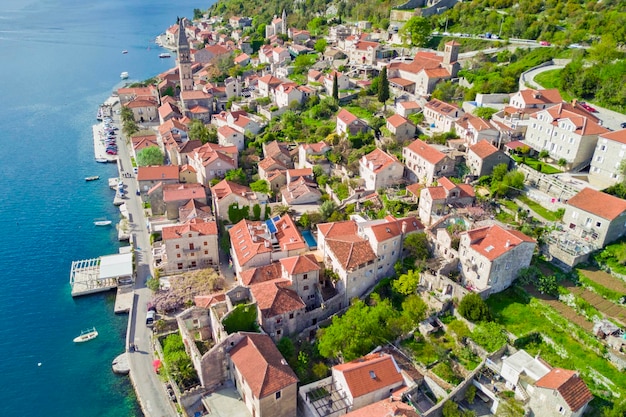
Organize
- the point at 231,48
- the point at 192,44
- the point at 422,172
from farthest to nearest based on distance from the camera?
the point at 192,44, the point at 231,48, the point at 422,172

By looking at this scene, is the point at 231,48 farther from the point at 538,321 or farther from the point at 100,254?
the point at 538,321

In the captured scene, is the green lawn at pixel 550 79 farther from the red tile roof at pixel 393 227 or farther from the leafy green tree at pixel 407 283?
the leafy green tree at pixel 407 283

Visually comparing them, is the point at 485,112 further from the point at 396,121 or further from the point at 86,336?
the point at 86,336

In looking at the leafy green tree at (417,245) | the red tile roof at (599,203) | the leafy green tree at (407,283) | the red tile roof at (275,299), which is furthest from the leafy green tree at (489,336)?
the red tile roof at (599,203)

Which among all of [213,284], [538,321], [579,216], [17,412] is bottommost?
[17,412]

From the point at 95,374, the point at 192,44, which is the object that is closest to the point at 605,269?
the point at 95,374

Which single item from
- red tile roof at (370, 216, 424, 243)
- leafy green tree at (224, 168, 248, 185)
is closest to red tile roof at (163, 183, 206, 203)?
leafy green tree at (224, 168, 248, 185)

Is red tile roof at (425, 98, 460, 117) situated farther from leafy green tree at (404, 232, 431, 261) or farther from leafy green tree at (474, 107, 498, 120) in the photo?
leafy green tree at (404, 232, 431, 261)
